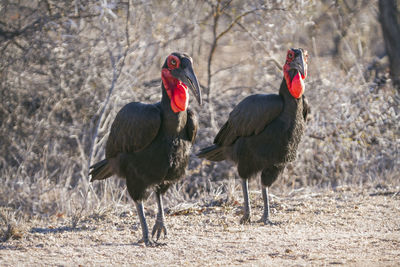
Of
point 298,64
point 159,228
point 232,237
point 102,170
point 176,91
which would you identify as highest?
point 298,64

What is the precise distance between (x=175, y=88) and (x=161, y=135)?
0.41m

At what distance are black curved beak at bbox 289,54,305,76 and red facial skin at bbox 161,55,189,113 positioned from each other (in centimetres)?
122

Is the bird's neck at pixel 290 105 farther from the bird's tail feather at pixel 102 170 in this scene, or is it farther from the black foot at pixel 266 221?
the bird's tail feather at pixel 102 170

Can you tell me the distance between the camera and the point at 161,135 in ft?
15.0

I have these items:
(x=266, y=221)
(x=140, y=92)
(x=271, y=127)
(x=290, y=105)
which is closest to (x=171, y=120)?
(x=271, y=127)

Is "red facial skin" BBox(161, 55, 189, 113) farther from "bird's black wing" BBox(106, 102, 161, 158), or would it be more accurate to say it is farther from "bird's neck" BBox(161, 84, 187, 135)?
"bird's black wing" BBox(106, 102, 161, 158)

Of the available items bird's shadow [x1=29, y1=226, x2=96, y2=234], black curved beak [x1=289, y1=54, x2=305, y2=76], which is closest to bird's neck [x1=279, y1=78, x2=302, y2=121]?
black curved beak [x1=289, y1=54, x2=305, y2=76]

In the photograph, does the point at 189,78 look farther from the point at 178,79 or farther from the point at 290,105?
the point at 290,105

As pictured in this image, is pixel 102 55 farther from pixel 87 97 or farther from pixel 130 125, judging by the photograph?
pixel 130 125

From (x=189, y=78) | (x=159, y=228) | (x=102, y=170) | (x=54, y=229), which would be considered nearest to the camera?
(x=189, y=78)

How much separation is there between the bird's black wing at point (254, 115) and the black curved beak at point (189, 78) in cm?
99

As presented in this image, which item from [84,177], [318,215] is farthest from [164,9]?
[318,215]

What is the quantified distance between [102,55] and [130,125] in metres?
4.35

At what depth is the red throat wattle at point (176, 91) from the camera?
4.55 meters
